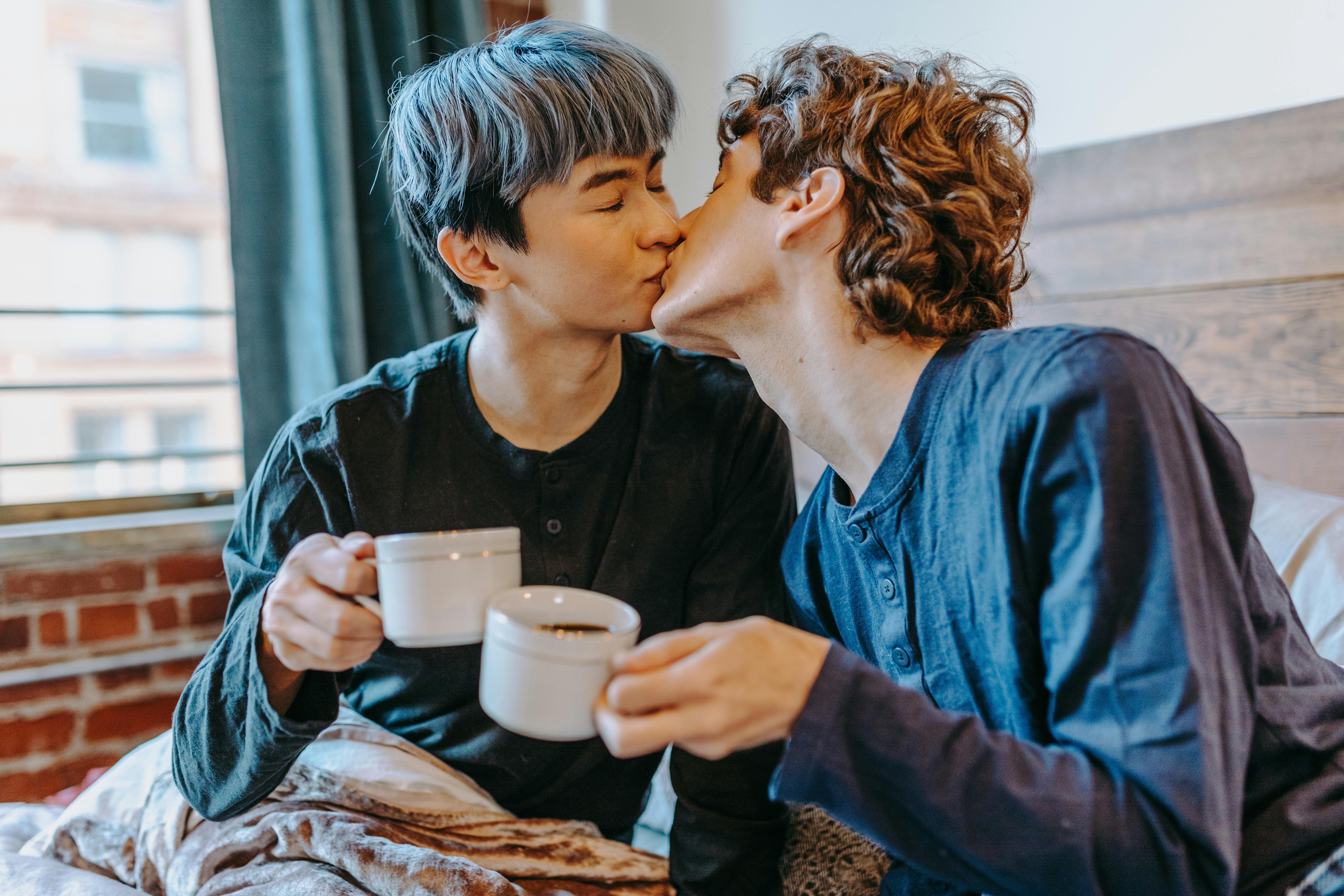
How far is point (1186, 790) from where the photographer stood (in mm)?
615

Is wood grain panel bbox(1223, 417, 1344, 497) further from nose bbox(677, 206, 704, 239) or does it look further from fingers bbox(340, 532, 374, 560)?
fingers bbox(340, 532, 374, 560)

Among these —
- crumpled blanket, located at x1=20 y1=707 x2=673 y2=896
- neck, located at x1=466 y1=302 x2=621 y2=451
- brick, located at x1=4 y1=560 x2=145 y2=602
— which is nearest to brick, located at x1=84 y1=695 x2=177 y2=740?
brick, located at x1=4 y1=560 x2=145 y2=602

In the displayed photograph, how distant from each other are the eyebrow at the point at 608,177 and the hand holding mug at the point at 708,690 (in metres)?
0.74

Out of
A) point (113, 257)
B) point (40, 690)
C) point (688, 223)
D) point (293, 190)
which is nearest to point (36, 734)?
point (40, 690)

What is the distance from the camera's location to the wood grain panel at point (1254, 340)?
1324 millimetres

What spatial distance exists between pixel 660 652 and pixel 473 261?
0.82m

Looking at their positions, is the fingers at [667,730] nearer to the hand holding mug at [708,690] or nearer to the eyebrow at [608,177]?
the hand holding mug at [708,690]

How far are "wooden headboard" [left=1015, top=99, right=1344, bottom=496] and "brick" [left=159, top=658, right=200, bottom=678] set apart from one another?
195 cm

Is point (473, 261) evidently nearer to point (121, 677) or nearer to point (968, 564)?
point (968, 564)

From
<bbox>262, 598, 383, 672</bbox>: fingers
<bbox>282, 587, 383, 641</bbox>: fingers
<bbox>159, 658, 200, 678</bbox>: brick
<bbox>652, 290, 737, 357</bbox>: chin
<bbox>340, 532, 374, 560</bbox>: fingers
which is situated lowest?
<bbox>159, 658, 200, 678</bbox>: brick

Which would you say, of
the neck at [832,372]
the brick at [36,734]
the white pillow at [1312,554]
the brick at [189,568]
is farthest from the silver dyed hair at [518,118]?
the brick at [36,734]

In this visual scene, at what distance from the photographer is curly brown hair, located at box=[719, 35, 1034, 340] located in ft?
3.13

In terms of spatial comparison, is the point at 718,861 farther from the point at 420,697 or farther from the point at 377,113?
the point at 377,113

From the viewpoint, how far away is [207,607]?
2.04 metres
